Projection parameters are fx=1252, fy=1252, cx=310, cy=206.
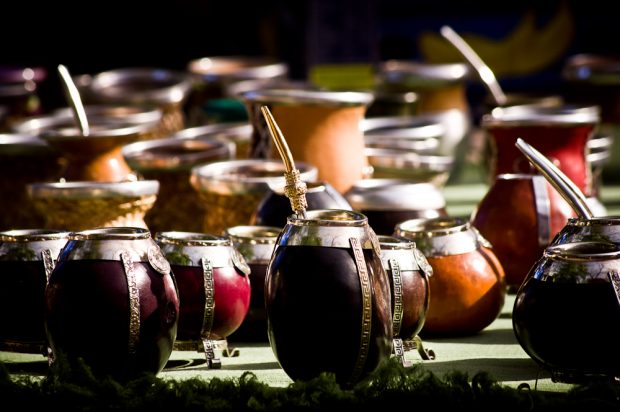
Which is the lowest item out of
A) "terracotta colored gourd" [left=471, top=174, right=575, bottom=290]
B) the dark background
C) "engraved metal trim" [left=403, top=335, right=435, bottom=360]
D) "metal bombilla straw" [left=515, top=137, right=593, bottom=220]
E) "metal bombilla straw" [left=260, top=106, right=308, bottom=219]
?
"engraved metal trim" [left=403, top=335, right=435, bottom=360]

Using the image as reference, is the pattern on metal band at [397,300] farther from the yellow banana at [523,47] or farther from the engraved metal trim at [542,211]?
the yellow banana at [523,47]

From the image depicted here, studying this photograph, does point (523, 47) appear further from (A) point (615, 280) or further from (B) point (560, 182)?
(A) point (615, 280)

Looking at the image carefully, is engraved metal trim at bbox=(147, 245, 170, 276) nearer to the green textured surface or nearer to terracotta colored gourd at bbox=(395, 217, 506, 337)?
the green textured surface

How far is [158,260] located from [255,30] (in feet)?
18.6

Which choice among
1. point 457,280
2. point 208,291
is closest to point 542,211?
point 457,280

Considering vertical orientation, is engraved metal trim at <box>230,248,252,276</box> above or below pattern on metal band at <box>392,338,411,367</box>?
above

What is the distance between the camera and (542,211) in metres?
3.11

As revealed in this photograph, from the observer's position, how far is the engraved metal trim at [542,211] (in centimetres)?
311

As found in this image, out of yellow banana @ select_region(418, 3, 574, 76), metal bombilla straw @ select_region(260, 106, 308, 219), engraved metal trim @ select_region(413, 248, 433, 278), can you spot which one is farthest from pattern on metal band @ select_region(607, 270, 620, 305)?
yellow banana @ select_region(418, 3, 574, 76)

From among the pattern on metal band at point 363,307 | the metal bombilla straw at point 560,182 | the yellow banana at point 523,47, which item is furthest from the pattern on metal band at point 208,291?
the yellow banana at point 523,47

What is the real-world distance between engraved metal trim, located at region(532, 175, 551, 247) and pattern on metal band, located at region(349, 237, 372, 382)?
1078 millimetres

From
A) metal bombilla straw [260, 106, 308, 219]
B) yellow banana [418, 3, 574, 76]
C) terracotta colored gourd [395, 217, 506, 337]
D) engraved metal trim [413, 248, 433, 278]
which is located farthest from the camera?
yellow banana [418, 3, 574, 76]

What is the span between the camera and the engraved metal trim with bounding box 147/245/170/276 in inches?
87.0

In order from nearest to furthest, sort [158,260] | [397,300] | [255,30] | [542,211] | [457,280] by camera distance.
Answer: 1. [158,260]
2. [397,300]
3. [457,280]
4. [542,211]
5. [255,30]
